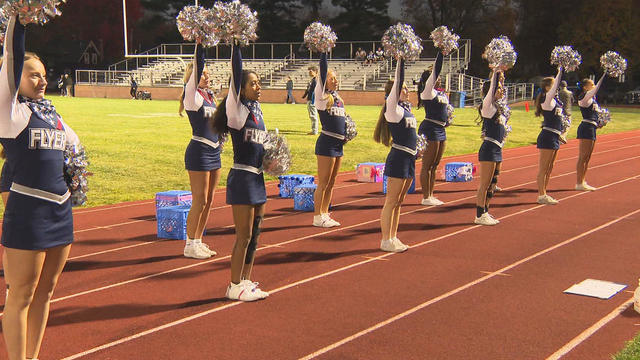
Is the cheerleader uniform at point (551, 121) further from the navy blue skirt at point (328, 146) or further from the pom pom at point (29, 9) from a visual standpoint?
the pom pom at point (29, 9)

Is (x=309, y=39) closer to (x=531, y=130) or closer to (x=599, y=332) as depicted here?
(x=599, y=332)

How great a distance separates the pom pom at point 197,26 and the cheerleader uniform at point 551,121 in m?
6.28

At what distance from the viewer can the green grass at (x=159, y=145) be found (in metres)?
12.6

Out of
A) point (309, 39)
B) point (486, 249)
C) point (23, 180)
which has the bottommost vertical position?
point (486, 249)

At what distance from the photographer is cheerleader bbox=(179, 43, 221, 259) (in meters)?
6.80

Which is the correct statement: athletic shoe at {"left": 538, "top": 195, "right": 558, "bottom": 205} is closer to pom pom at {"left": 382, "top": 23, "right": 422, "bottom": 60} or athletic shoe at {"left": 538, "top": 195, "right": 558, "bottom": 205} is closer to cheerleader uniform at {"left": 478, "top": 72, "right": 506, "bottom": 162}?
cheerleader uniform at {"left": 478, "top": 72, "right": 506, "bottom": 162}

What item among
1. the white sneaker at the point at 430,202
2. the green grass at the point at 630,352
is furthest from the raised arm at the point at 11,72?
the white sneaker at the point at 430,202

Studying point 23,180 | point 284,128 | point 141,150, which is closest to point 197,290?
point 23,180

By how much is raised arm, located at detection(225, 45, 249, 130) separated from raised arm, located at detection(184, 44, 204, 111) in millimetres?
1211

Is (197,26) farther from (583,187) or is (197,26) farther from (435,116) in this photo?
(583,187)

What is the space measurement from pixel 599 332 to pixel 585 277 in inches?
64.2

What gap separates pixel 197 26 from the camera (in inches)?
245

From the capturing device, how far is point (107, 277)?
21.2 ft

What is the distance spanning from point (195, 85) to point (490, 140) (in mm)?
4340
